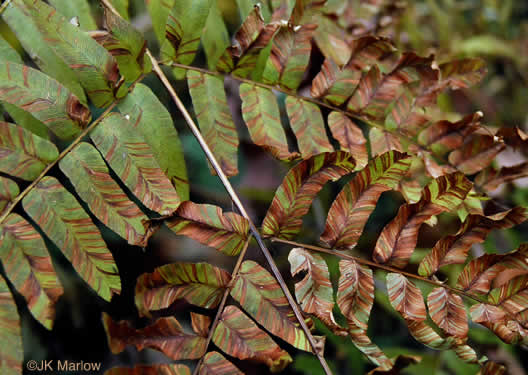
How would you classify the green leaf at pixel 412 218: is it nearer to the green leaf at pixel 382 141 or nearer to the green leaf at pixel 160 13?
the green leaf at pixel 382 141

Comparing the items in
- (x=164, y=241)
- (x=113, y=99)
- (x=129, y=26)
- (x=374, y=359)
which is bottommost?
(x=164, y=241)

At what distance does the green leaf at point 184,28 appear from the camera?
77 cm

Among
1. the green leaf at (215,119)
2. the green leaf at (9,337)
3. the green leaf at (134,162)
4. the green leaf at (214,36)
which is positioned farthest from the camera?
the green leaf at (214,36)

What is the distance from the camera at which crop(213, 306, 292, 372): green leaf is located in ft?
2.05

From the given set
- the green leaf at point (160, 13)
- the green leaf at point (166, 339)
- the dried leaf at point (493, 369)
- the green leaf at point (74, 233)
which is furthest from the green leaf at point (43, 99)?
the dried leaf at point (493, 369)

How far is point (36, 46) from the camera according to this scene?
2.48ft

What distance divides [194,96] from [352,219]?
0.38 meters

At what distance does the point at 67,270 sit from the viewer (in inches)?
48.8

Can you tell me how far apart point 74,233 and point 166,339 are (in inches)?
8.9

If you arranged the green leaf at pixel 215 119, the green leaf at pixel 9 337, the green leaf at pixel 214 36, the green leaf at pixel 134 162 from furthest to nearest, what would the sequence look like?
1. the green leaf at pixel 214 36
2. the green leaf at pixel 215 119
3. the green leaf at pixel 134 162
4. the green leaf at pixel 9 337

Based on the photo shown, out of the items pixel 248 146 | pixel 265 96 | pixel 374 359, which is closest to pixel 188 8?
pixel 265 96

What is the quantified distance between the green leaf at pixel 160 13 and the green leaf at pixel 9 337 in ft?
1.77

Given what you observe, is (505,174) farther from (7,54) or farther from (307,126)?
(7,54)

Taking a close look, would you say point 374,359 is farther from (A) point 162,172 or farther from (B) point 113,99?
(B) point 113,99
